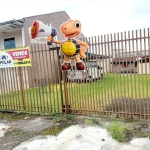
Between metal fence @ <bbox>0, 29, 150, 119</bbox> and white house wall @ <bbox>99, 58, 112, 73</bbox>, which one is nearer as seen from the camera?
metal fence @ <bbox>0, 29, 150, 119</bbox>

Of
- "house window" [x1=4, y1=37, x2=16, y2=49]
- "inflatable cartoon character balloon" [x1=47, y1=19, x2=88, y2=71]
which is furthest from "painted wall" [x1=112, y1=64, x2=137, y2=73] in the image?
"house window" [x1=4, y1=37, x2=16, y2=49]

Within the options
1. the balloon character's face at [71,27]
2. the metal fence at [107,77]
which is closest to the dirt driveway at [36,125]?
the metal fence at [107,77]

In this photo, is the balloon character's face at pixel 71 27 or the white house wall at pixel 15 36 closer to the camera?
the balloon character's face at pixel 71 27

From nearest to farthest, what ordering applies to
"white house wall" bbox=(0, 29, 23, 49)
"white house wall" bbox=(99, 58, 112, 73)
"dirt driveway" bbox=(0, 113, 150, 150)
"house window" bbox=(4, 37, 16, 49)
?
"dirt driveway" bbox=(0, 113, 150, 150) → "white house wall" bbox=(99, 58, 112, 73) → "white house wall" bbox=(0, 29, 23, 49) → "house window" bbox=(4, 37, 16, 49)

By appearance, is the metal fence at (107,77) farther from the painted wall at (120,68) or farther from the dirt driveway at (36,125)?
the dirt driveway at (36,125)

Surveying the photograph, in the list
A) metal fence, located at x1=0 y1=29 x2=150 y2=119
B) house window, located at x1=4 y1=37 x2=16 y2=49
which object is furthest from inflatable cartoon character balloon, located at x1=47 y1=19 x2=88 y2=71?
house window, located at x1=4 y1=37 x2=16 y2=49

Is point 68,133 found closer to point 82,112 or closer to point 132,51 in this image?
point 82,112

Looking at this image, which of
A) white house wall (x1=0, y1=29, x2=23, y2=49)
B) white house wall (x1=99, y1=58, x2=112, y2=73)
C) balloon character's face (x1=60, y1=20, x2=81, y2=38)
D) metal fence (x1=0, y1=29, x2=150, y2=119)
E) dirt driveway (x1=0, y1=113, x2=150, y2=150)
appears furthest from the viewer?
white house wall (x1=0, y1=29, x2=23, y2=49)

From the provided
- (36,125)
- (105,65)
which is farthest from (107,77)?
(36,125)

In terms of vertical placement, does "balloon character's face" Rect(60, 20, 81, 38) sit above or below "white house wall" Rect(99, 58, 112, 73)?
above

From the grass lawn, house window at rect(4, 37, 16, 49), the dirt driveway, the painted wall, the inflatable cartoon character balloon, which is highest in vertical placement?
house window at rect(4, 37, 16, 49)

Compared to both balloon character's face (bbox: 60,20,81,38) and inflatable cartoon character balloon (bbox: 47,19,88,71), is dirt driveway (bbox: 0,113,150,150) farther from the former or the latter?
balloon character's face (bbox: 60,20,81,38)

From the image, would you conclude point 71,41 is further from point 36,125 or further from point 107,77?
point 36,125

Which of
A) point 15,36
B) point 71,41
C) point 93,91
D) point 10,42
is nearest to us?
point 71,41
